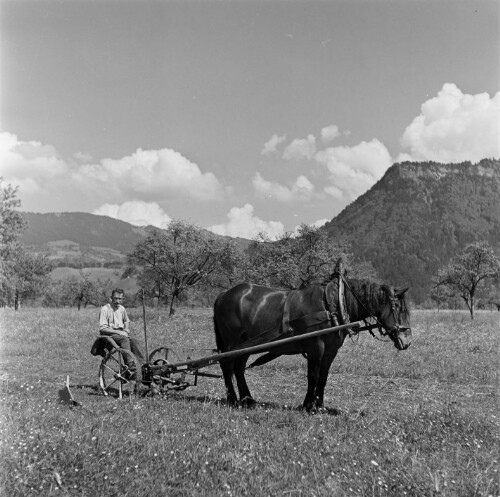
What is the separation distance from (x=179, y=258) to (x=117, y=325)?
30590 millimetres

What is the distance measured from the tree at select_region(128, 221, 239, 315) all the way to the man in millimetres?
28791

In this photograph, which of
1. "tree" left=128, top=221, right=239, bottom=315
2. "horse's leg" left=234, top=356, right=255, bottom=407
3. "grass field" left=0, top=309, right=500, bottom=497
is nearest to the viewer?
"grass field" left=0, top=309, right=500, bottom=497

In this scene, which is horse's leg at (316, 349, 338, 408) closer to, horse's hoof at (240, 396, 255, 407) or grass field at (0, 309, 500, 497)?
grass field at (0, 309, 500, 497)

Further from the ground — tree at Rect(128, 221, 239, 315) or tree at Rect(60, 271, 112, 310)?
tree at Rect(128, 221, 239, 315)

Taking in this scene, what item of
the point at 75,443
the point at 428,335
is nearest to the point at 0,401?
the point at 75,443

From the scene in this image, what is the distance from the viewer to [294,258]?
1458 inches

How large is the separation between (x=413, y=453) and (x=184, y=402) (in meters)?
4.14

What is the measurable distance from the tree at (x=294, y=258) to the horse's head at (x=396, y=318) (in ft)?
79.5

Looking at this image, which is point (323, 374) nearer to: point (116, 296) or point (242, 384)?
point (242, 384)

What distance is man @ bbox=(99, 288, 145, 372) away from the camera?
9.33 metres

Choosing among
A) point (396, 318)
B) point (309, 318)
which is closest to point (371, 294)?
point (396, 318)

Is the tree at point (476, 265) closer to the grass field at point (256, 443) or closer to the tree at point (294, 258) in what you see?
the tree at point (294, 258)

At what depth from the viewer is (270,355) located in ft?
29.0

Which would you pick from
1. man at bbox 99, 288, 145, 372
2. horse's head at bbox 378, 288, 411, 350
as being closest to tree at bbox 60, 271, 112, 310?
man at bbox 99, 288, 145, 372
